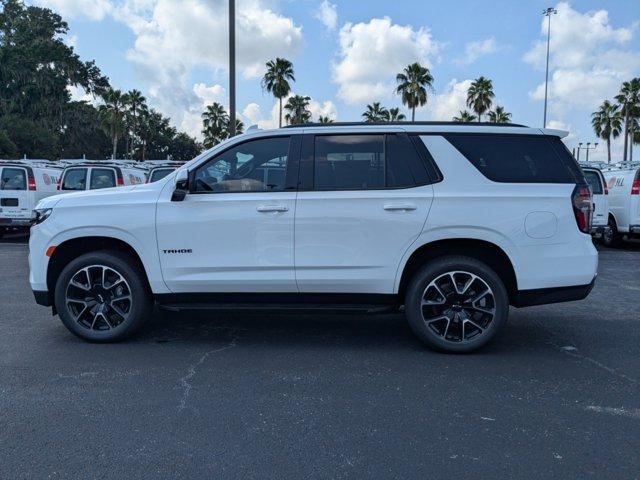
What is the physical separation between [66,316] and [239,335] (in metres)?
1.62

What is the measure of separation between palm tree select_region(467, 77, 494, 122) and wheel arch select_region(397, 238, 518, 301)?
5264cm

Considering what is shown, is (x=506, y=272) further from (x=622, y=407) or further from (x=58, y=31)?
(x=58, y=31)

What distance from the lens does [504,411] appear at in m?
3.79

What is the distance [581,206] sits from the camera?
484cm

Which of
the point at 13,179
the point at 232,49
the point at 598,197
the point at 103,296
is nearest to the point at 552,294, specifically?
the point at 103,296

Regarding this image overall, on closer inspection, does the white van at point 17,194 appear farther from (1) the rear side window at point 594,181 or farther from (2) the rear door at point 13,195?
(1) the rear side window at point 594,181

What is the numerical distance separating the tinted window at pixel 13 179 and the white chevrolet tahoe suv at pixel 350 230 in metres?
10.1

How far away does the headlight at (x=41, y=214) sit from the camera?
520 cm

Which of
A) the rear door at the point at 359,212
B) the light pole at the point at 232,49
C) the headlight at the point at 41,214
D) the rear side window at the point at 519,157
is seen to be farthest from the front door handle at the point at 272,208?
the light pole at the point at 232,49

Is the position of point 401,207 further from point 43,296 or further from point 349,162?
point 43,296

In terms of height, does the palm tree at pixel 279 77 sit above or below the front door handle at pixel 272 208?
above

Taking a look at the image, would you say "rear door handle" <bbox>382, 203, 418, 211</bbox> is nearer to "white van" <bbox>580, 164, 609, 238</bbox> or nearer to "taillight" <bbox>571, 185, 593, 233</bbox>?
"taillight" <bbox>571, 185, 593, 233</bbox>

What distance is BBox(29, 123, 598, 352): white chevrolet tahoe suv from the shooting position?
4.83 metres

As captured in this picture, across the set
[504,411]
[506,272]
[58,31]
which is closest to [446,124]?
[506,272]
